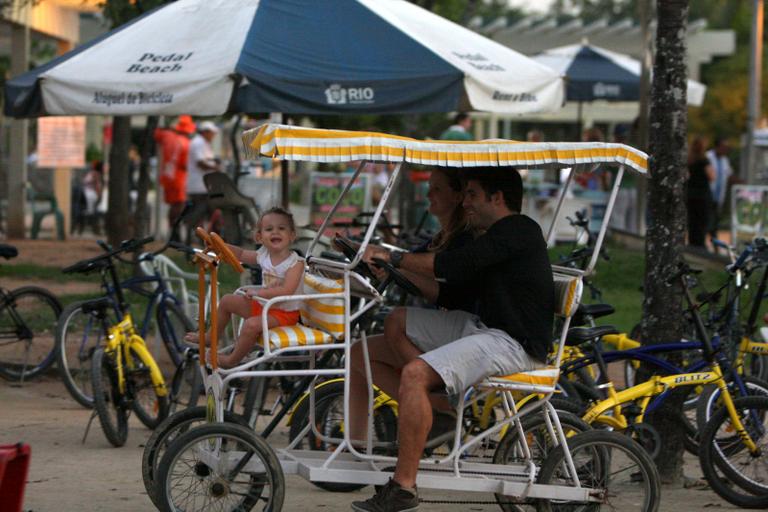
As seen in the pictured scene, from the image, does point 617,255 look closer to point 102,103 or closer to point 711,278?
point 711,278

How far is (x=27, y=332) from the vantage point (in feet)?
34.6

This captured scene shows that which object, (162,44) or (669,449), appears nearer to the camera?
(669,449)

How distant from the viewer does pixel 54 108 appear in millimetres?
9898

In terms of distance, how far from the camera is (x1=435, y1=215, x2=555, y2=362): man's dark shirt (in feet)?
19.8

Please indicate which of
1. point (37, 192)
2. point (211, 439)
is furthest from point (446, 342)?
point (37, 192)

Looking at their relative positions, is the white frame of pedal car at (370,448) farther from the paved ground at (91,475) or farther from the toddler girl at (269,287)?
the paved ground at (91,475)

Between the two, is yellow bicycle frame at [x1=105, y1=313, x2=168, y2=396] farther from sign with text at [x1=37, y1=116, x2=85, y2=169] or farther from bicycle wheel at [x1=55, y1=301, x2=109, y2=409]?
sign with text at [x1=37, y1=116, x2=85, y2=169]

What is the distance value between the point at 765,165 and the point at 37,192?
16100 mm

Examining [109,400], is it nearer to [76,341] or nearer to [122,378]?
[122,378]

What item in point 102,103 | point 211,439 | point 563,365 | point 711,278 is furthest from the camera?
point 711,278

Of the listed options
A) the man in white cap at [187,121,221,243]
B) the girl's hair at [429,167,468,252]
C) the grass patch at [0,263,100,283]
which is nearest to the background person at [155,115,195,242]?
the man in white cap at [187,121,221,243]

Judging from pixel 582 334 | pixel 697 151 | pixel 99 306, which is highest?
pixel 697 151

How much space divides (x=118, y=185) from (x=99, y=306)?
9465mm

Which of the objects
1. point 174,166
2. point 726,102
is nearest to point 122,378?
point 174,166
